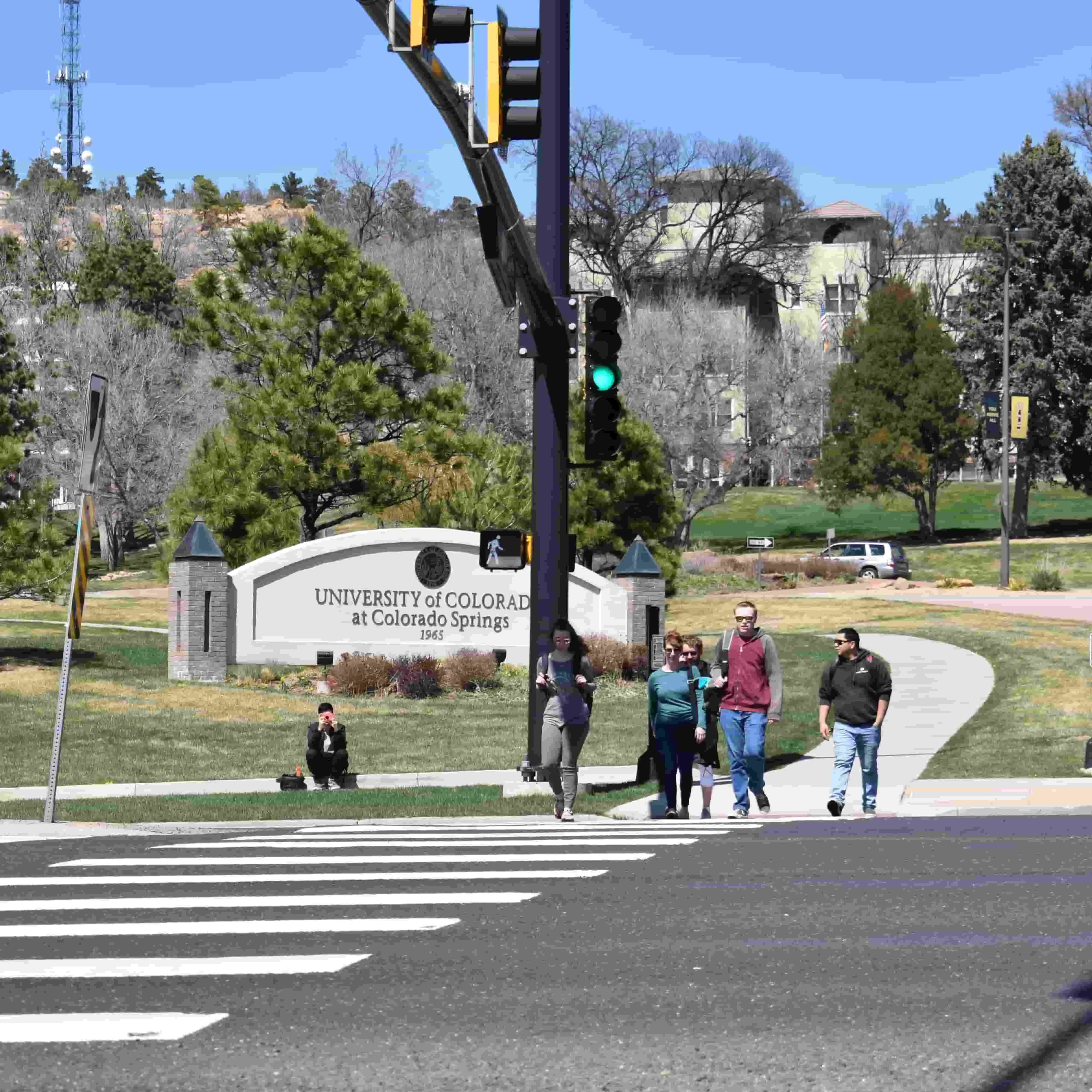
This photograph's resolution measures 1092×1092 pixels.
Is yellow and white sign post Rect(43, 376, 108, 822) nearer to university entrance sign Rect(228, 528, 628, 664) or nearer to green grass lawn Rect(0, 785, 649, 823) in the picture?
green grass lawn Rect(0, 785, 649, 823)

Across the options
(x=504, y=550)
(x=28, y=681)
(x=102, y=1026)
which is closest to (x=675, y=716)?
(x=504, y=550)

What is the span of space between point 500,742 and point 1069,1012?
19.4m

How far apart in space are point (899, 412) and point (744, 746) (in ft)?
214

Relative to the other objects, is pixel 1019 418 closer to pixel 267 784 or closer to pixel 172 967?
pixel 267 784

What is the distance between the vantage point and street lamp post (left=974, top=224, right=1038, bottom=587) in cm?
5778

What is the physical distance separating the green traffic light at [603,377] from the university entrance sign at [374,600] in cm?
1491

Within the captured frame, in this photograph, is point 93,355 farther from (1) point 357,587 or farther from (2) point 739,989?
(2) point 739,989

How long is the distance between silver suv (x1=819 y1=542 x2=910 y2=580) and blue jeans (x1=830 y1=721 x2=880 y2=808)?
45.8 m

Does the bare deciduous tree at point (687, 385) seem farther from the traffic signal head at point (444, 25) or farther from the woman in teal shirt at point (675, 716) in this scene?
the traffic signal head at point (444, 25)

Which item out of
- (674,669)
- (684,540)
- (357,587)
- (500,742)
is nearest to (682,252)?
(684,540)

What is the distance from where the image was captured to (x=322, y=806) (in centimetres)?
1761

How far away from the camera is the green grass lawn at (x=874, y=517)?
83.2 m

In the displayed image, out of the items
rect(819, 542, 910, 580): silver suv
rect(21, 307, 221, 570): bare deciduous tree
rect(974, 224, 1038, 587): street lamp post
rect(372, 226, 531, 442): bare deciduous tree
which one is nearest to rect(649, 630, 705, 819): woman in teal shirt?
rect(974, 224, 1038, 587): street lamp post

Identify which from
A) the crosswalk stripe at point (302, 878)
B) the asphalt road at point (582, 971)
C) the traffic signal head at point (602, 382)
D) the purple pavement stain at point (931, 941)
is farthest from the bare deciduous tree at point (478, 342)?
the purple pavement stain at point (931, 941)
